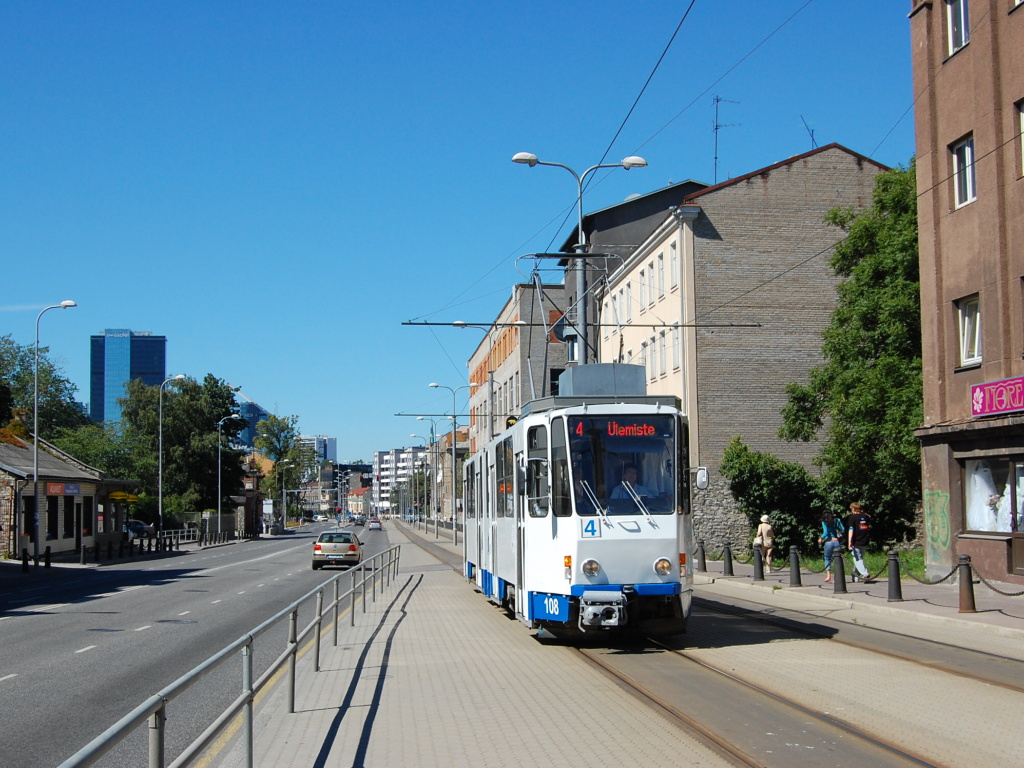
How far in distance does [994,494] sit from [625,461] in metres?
11.6

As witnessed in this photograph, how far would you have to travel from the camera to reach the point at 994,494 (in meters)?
21.3

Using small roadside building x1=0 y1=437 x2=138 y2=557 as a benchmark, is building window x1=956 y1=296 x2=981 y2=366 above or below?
above

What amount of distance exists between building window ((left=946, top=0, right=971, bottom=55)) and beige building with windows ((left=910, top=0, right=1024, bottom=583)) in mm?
23

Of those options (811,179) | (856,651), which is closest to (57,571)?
(811,179)

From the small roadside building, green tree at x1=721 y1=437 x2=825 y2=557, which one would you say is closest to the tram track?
green tree at x1=721 y1=437 x2=825 y2=557

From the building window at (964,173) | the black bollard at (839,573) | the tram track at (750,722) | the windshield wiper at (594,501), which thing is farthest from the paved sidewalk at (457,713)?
the building window at (964,173)

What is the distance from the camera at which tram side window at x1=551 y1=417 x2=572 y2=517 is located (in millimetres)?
13047

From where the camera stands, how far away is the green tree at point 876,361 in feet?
99.1

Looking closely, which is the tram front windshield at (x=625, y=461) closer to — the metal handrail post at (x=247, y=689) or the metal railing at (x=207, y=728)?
the metal railing at (x=207, y=728)

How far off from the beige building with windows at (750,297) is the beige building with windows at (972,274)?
15.4 meters

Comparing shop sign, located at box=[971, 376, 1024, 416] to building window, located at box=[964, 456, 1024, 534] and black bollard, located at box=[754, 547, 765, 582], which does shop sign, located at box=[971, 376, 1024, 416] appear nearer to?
building window, located at box=[964, 456, 1024, 534]

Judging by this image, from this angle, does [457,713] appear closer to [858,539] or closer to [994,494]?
[994,494]

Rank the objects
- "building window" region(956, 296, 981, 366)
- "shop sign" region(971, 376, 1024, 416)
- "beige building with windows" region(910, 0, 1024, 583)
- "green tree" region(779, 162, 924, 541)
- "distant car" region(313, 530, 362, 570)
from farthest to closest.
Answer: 1. "distant car" region(313, 530, 362, 570)
2. "green tree" region(779, 162, 924, 541)
3. "building window" region(956, 296, 981, 366)
4. "beige building with windows" region(910, 0, 1024, 583)
5. "shop sign" region(971, 376, 1024, 416)

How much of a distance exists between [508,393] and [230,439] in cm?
3076
